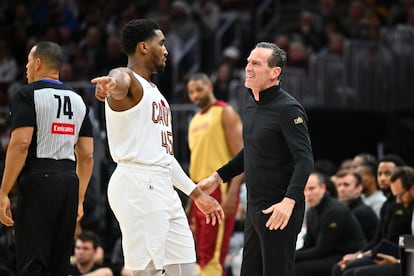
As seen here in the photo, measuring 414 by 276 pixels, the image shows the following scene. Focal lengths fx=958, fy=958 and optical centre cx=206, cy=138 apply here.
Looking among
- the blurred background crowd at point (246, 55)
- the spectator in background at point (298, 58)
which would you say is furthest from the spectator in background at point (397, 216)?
the spectator in background at point (298, 58)

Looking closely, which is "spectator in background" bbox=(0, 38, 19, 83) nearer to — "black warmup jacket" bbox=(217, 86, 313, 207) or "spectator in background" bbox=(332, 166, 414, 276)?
"spectator in background" bbox=(332, 166, 414, 276)

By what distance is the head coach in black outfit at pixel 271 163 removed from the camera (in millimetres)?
6078

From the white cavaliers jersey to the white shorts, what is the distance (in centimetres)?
7

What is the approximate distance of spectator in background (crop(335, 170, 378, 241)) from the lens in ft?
32.8

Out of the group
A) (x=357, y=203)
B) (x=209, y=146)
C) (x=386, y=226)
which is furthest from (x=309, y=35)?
(x=386, y=226)

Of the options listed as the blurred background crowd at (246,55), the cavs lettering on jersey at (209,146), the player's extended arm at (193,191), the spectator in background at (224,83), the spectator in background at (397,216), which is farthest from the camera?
the spectator in background at (224,83)

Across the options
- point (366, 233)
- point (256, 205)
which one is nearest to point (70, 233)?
point (256, 205)

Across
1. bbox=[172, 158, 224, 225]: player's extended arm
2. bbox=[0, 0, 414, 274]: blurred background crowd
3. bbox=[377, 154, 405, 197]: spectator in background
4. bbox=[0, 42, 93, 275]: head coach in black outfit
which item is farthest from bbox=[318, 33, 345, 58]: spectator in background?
bbox=[172, 158, 224, 225]: player's extended arm

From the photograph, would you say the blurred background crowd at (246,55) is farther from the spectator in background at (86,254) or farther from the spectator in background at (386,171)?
the spectator in background at (386,171)

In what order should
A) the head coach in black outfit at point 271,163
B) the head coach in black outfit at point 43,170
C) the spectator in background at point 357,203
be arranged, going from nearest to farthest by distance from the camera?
the head coach in black outfit at point 271,163, the head coach in black outfit at point 43,170, the spectator in background at point 357,203

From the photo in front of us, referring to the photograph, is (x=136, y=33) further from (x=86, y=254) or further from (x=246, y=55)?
(x=246, y=55)

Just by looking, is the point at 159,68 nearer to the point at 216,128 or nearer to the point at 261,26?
the point at 216,128

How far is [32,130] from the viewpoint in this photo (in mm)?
6578

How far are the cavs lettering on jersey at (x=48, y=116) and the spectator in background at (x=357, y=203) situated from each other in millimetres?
4032
